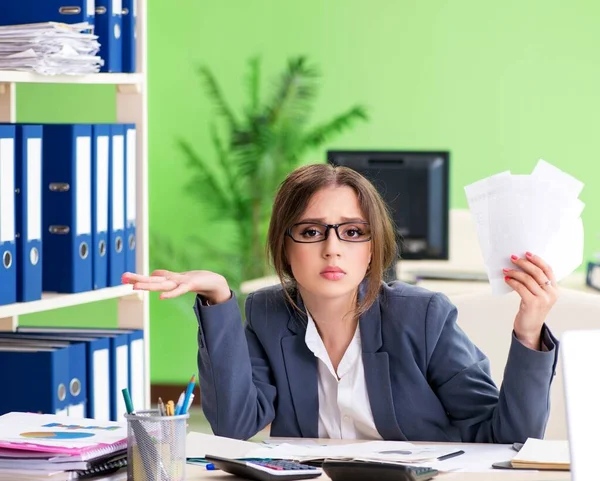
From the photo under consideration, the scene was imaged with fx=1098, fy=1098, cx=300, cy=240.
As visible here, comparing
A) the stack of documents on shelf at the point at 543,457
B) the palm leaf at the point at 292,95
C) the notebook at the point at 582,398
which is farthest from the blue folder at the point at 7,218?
the palm leaf at the point at 292,95

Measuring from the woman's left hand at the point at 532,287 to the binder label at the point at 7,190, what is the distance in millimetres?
1038

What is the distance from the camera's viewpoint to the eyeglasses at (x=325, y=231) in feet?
6.61

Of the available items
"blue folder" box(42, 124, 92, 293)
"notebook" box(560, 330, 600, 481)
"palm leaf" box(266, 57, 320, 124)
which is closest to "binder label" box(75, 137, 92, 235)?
"blue folder" box(42, 124, 92, 293)

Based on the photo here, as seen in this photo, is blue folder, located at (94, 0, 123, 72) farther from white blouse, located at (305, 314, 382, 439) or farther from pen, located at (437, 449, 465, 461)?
pen, located at (437, 449, 465, 461)

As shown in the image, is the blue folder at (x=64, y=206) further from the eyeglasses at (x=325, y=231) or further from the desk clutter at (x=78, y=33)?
the eyeglasses at (x=325, y=231)

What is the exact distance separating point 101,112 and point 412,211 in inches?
90.5

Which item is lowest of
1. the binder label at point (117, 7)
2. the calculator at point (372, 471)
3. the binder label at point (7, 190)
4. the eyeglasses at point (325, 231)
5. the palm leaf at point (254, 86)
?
the calculator at point (372, 471)

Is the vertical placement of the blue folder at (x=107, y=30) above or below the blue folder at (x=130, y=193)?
above

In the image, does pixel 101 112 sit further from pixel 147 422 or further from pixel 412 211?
pixel 147 422

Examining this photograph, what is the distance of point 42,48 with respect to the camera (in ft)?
7.56

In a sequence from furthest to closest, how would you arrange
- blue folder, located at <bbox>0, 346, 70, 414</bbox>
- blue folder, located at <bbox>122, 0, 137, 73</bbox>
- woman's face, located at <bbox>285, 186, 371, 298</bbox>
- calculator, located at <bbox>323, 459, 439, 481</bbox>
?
blue folder, located at <bbox>122, 0, 137, 73</bbox>, blue folder, located at <bbox>0, 346, 70, 414</bbox>, woman's face, located at <bbox>285, 186, 371, 298</bbox>, calculator, located at <bbox>323, 459, 439, 481</bbox>

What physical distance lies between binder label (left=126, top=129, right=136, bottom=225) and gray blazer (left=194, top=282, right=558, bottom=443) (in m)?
0.68

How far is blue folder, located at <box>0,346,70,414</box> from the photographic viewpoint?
2438 millimetres

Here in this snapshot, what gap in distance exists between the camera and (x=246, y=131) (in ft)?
18.8
